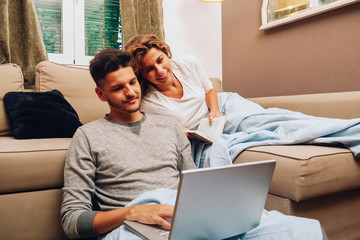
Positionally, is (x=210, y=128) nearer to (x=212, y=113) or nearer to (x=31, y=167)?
(x=212, y=113)

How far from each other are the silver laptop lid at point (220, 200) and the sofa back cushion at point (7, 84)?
1.37 meters

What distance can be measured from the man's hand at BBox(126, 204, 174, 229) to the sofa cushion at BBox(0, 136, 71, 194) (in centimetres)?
53

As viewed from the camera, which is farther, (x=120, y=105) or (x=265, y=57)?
(x=265, y=57)

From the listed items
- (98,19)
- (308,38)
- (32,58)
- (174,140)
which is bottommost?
(174,140)

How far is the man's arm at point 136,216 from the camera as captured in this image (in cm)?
64

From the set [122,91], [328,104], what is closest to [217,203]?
[122,91]

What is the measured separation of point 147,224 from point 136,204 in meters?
0.10

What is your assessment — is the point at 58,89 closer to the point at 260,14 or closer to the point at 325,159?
the point at 325,159

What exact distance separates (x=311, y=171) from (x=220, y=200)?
549mm

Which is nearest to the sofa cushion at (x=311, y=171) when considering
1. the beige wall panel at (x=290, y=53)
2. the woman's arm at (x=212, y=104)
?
the woman's arm at (x=212, y=104)

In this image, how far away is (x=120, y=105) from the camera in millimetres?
959

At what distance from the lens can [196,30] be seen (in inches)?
116

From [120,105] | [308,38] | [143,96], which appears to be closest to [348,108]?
[308,38]

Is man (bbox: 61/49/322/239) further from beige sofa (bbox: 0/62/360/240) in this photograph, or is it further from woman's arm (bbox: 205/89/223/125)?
woman's arm (bbox: 205/89/223/125)
